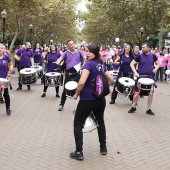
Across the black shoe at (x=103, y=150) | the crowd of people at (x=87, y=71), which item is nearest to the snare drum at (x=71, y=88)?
the crowd of people at (x=87, y=71)

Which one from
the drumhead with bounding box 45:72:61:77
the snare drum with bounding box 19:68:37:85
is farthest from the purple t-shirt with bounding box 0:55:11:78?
the snare drum with bounding box 19:68:37:85

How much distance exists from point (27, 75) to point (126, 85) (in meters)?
4.19

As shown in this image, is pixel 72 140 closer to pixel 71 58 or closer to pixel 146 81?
pixel 146 81

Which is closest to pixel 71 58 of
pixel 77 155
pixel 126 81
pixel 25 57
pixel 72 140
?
pixel 126 81

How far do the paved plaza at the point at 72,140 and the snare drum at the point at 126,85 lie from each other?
1.70ft

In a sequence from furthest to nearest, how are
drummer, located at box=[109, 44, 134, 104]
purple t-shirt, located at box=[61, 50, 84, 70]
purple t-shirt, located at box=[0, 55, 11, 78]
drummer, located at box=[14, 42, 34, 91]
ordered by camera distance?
drummer, located at box=[14, 42, 34, 91] < drummer, located at box=[109, 44, 134, 104] < purple t-shirt, located at box=[61, 50, 84, 70] < purple t-shirt, located at box=[0, 55, 11, 78]

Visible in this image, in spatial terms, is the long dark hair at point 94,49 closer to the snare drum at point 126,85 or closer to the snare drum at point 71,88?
the snare drum at point 71,88

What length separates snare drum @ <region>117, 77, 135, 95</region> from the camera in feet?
32.7

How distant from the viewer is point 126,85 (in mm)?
9969

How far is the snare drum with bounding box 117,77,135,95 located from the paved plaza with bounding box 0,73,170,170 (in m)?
0.52

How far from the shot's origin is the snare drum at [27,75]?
12523 mm

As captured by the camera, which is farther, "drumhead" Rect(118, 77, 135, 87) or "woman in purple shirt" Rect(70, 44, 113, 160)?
"drumhead" Rect(118, 77, 135, 87)

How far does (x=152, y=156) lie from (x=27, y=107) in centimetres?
515

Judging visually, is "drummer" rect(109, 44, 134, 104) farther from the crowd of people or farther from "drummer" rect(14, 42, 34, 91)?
"drummer" rect(14, 42, 34, 91)
